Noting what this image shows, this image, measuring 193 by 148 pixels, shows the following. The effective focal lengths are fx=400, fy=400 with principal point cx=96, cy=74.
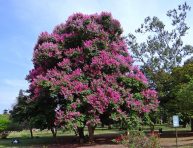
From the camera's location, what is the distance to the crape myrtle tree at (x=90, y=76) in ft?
83.0

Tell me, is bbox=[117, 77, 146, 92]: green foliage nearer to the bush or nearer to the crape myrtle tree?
the crape myrtle tree

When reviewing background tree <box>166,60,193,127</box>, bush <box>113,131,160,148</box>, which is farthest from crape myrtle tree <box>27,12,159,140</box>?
bush <box>113,131,160,148</box>

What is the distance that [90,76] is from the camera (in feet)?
86.8

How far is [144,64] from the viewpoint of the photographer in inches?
1663

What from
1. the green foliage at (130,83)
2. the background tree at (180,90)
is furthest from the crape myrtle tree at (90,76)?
the background tree at (180,90)

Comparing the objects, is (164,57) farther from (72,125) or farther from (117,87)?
(72,125)

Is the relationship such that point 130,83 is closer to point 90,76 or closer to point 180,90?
point 90,76

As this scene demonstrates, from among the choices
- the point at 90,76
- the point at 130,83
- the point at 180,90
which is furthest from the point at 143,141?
the point at 180,90

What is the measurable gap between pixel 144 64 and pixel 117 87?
16347 mm

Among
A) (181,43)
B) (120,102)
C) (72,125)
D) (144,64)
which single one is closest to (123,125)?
(120,102)

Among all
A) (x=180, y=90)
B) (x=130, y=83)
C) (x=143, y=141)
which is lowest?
(x=143, y=141)

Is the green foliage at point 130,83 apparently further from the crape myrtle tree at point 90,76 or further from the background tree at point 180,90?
the background tree at point 180,90

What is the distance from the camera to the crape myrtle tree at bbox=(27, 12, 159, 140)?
25.3 m

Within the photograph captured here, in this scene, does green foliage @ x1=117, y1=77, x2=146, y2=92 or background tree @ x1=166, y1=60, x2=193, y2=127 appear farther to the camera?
background tree @ x1=166, y1=60, x2=193, y2=127
